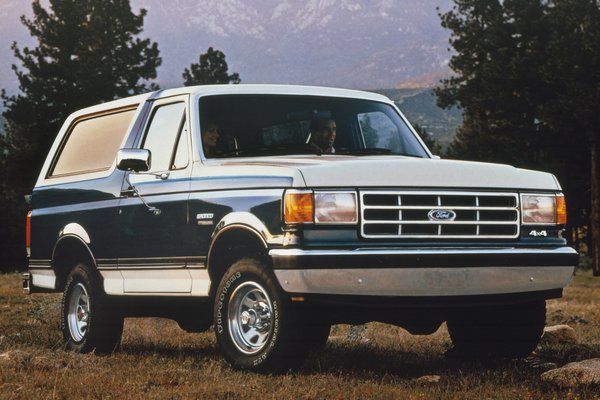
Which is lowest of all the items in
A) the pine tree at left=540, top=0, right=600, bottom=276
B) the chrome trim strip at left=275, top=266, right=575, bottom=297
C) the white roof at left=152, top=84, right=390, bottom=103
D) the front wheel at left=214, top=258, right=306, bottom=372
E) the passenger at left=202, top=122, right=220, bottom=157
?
the front wheel at left=214, top=258, right=306, bottom=372

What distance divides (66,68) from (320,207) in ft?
151

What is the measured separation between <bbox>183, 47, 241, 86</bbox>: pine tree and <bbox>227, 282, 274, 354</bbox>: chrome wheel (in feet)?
159

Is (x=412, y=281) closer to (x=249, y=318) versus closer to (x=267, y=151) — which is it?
(x=249, y=318)

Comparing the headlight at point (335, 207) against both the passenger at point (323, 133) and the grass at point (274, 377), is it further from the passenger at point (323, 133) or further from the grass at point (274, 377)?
the passenger at point (323, 133)

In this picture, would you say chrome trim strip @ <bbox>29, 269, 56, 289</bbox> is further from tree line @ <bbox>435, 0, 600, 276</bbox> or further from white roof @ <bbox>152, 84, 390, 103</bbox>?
tree line @ <bbox>435, 0, 600, 276</bbox>

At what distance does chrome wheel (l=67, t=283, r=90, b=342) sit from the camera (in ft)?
32.1

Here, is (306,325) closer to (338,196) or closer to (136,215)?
(338,196)

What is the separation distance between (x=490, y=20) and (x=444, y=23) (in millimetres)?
2616

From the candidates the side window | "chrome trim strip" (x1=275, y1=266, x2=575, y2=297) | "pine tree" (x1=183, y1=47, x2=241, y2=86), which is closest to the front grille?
"chrome trim strip" (x1=275, y1=266, x2=575, y2=297)

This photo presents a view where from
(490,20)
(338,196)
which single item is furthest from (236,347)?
(490,20)

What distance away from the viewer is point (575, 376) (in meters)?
7.16

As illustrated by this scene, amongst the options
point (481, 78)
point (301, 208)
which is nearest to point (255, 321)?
point (301, 208)

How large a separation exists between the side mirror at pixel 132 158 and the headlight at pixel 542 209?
9.45 feet

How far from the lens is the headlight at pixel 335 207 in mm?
6812
